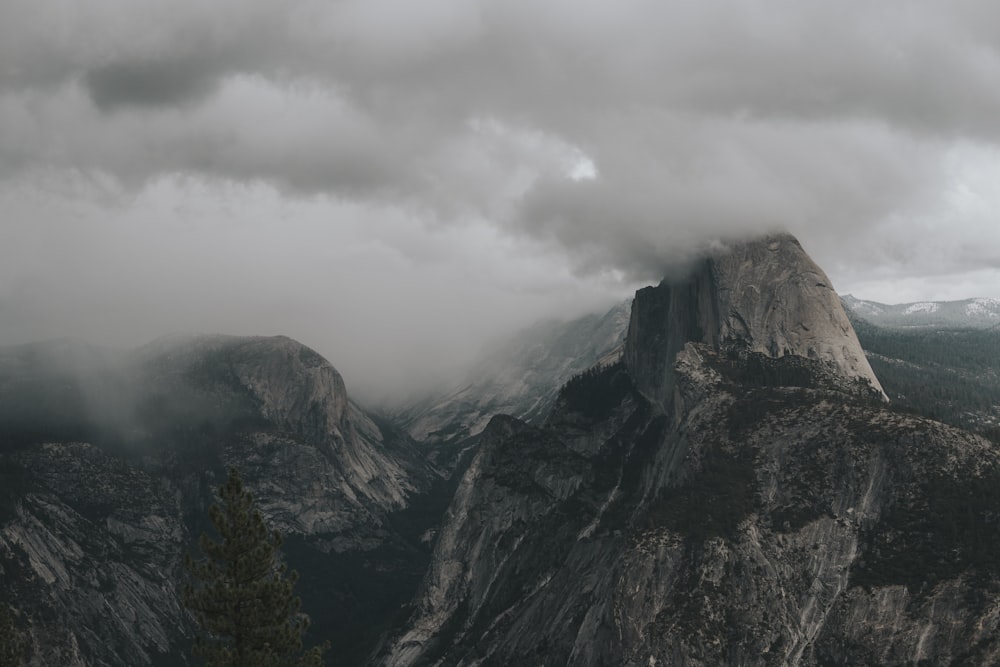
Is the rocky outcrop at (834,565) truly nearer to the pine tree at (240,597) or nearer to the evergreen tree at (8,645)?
the pine tree at (240,597)

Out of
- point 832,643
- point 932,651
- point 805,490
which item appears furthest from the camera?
point 805,490

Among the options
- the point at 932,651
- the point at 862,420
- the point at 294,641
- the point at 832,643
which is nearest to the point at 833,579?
the point at 832,643

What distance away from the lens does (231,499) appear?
81.1 metres

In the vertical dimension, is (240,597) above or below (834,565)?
above

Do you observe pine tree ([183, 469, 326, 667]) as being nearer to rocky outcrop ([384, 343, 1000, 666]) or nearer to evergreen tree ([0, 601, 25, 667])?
evergreen tree ([0, 601, 25, 667])

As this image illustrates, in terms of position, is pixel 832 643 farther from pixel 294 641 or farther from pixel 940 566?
pixel 294 641

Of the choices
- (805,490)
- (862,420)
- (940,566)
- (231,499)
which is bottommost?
(940,566)

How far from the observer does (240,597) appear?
77.4 metres

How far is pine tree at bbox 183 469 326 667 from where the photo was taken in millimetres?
77250

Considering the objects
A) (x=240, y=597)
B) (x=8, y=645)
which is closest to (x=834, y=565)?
(x=240, y=597)

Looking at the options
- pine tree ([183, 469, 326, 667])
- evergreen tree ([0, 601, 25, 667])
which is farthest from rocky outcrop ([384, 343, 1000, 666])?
evergreen tree ([0, 601, 25, 667])

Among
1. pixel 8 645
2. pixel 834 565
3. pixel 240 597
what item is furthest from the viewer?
pixel 834 565

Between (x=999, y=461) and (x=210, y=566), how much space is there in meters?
158

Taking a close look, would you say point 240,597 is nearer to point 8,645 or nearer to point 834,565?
point 8,645
